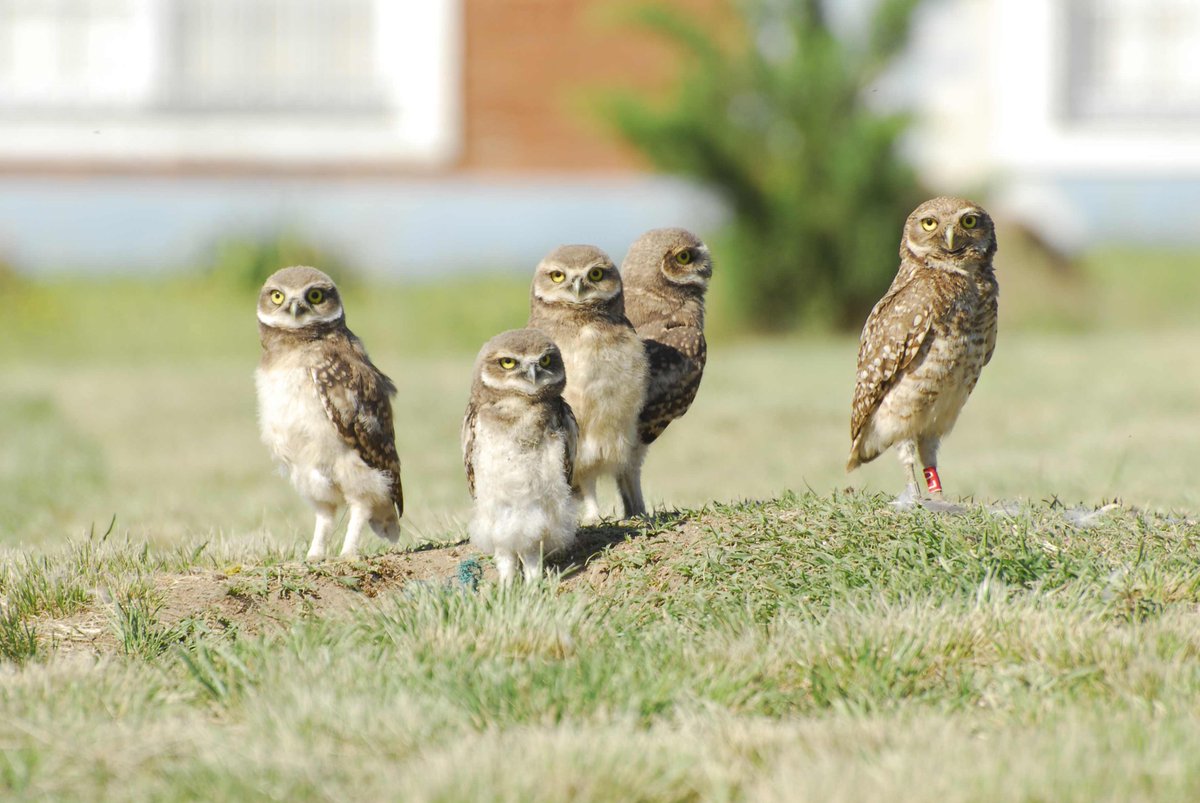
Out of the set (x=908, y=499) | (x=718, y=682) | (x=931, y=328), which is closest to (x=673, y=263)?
(x=931, y=328)

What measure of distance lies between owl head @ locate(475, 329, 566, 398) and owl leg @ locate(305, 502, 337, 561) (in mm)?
1159

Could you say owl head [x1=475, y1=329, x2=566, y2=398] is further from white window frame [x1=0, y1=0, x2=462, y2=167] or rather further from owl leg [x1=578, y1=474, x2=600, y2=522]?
white window frame [x1=0, y1=0, x2=462, y2=167]

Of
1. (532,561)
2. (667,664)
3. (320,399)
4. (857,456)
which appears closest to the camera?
(667,664)

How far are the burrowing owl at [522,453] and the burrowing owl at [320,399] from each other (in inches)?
27.0

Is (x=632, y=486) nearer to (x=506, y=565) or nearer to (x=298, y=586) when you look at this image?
(x=506, y=565)

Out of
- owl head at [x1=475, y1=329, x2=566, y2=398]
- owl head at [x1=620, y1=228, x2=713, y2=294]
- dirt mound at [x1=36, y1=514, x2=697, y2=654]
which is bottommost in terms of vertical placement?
dirt mound at [x1=36, y1=514, x2=697, y2=654]

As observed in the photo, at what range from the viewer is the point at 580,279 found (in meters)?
6.06

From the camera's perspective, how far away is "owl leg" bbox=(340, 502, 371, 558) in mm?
6238

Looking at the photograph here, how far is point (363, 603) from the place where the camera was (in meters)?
5.30

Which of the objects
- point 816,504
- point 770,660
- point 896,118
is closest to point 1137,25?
point 896,118

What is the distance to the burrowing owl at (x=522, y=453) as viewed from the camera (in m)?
5.45

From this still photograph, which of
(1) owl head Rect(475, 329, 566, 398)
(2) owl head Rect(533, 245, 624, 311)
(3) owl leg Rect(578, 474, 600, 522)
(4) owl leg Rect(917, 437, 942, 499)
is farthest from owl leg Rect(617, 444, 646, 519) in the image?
(4) owl leg Rect(917, 437, 942, 499)

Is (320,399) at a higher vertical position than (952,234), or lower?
lower

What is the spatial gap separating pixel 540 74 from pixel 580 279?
14.5 m
